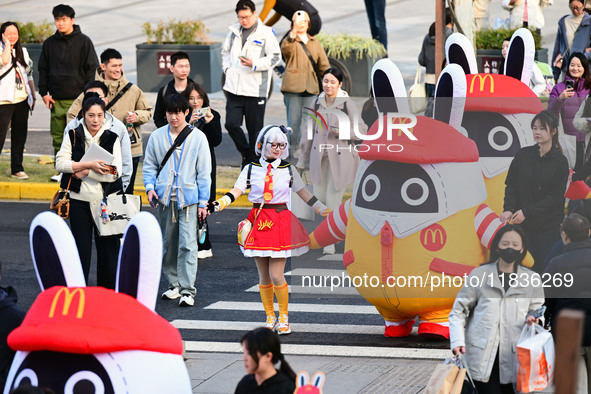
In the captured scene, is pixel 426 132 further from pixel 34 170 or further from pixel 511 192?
pixel 34 170

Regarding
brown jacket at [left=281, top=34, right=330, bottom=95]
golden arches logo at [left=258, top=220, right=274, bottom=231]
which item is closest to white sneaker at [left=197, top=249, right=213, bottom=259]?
golden arches logo at [left=258, top=220, right=274, bottom=231]

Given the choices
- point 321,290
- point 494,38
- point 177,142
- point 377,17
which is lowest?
point 321,290

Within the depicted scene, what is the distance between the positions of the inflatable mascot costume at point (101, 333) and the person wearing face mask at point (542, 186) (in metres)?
3.23

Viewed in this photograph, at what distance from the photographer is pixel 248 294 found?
35.4ft

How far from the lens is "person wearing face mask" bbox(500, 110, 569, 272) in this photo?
841 centimetres

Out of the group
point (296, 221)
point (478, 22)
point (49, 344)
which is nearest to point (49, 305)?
point (49, 344)

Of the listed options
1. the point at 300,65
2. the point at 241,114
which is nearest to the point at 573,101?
the point at 300,65

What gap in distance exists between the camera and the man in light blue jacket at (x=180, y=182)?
10156mm

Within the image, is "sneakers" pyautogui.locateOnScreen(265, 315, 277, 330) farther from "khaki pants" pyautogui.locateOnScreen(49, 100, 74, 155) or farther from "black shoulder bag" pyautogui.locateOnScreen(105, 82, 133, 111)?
"khaki pants" pyautogui.locateOnScreen(49, 100, 74, 155)

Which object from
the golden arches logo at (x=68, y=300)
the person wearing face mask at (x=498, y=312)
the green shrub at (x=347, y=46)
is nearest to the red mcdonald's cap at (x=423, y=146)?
the person wearing face mask at (x=498, y=312)

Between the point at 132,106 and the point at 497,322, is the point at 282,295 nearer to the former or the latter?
the point at 497,322

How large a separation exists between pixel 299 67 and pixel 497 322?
881 cm

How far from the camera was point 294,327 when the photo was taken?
967 cm

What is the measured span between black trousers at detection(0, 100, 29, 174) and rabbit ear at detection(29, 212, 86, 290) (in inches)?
358
